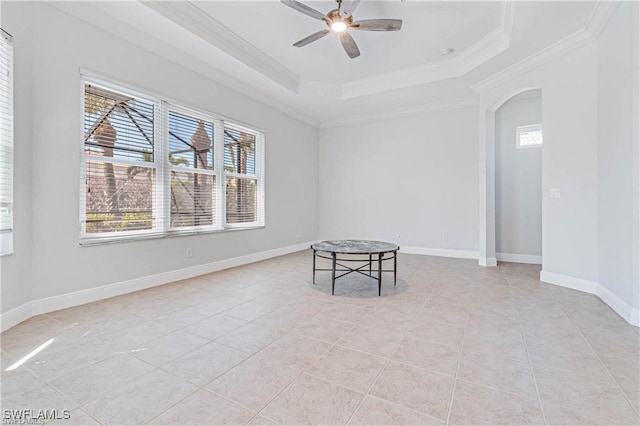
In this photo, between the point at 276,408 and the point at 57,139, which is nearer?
the point at 276,408

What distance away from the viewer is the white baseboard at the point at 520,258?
199 inches

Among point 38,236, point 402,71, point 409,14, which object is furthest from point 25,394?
point 402,71

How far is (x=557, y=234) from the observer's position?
145 inches

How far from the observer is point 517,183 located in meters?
5.17

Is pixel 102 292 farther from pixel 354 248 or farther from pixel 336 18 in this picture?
pixel 336 18

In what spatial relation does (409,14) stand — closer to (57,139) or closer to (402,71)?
(402,71)

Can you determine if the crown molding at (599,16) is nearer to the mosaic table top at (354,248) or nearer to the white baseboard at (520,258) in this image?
the mosaic table top at (354,248)

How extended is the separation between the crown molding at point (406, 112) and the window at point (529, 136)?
937 mm

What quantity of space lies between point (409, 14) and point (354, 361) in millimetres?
3592

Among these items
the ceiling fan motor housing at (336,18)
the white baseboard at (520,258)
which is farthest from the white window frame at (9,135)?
the white baseboard at (520,258)

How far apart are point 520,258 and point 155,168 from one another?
19.7 ft

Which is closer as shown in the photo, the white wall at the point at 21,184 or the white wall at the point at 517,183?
the white wall at the point at 21,184

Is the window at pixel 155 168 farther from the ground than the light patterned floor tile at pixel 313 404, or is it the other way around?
the window at pixel 155 168

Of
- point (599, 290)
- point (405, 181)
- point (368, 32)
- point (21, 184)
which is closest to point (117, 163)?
point (21, 184)
